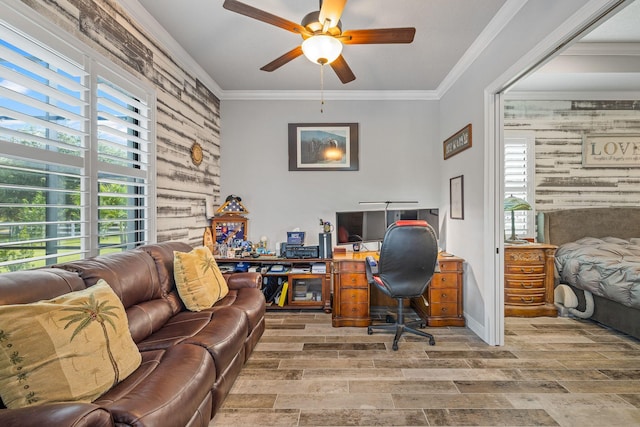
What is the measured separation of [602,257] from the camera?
321cm

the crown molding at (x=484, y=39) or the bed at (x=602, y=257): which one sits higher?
the crown molding at (x=484, y=39)

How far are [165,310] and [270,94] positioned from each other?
3092 mm

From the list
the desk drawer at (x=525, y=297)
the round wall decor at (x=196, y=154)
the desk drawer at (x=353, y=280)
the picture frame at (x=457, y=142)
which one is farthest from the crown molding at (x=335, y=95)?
the desk drawer at (x=525, y=297)

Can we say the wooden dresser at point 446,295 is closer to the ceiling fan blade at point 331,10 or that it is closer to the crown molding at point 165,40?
the ceiling fan blade at point 331,10

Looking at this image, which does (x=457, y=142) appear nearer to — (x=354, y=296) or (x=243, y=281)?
(x=354, y=296)

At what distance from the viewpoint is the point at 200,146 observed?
11.7 ft

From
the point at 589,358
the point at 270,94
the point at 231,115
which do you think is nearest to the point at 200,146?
the point at 231,115

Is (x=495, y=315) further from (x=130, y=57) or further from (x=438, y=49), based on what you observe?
(x=130, y=57)

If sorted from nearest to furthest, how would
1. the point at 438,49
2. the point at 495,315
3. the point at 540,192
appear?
the point at 495,315 → the point at 438,49 → the point at 540,192

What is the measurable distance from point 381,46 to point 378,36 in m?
0.96

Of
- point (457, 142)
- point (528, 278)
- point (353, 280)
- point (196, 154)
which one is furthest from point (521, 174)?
point (196, 154)

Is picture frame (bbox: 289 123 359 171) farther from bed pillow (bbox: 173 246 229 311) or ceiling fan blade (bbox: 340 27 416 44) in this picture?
bed pillow (bbox: 173 246 229 311)

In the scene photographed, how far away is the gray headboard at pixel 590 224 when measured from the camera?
392cm

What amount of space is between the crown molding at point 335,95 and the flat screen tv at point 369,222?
160cm
